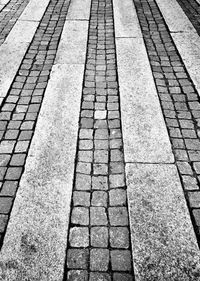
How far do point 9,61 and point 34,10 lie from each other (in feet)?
9.03

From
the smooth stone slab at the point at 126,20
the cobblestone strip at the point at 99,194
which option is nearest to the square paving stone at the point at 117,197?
the cobblestone strip at the point at 99,194

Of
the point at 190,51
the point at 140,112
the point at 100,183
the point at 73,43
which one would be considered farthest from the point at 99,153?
the point at 190,51

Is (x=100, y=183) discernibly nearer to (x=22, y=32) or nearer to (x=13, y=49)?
(x=13, y=49)

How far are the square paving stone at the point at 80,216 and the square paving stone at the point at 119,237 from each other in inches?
11.3

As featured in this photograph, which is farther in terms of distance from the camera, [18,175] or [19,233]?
[18,175]

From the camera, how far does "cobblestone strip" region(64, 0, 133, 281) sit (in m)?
2.44

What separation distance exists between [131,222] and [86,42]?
170 inches

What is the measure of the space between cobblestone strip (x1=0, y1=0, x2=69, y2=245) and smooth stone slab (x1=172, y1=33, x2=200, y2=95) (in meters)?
2.61

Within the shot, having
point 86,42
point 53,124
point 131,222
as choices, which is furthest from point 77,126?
point 86,42

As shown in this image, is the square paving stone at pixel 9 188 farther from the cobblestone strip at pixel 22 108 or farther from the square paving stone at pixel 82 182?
the square paving stone at pixel 82 182

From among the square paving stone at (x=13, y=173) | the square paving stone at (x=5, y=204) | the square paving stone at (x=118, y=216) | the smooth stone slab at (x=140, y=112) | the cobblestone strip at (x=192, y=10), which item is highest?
the cobblestone strip at (x=192, y=10)

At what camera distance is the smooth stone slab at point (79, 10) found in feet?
22.6

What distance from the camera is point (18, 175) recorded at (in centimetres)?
319

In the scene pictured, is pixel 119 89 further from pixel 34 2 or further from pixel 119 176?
pixel 34 2
